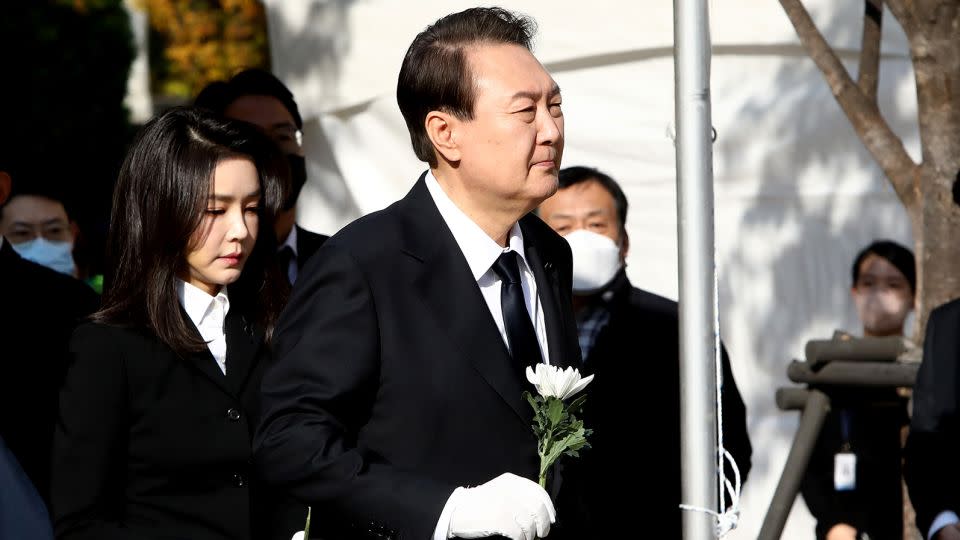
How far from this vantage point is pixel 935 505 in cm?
391

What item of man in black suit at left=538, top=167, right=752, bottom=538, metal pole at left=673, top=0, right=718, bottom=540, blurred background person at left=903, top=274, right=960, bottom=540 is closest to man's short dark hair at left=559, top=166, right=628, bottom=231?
man in black suit at left=538, top=167, right=752, bottom=538

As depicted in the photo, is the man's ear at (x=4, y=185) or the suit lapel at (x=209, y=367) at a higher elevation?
the man's ear at (x=4, y=185)

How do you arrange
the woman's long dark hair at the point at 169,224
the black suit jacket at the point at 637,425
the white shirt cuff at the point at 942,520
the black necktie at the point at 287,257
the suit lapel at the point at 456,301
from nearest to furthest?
1. the suit lapel at the point at 456,301
2. the woman's long dark hair at the point at 169,224
3. the white shirt cuff at the point at 942,520
4. the black suit jacket at the point at 637,425
5. the black necktie at the point at 287,257

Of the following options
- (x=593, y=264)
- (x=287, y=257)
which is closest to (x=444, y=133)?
(x=287, y=257)

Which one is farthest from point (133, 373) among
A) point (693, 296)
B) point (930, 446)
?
point (930, 446)

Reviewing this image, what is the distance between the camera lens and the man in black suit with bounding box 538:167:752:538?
417cm

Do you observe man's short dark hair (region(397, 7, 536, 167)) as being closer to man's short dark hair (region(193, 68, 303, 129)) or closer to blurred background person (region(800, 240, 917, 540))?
man's short dark hair (region(193, 68, 303, 129))

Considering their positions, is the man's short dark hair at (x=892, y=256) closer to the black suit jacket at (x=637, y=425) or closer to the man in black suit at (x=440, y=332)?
the black suit jacket at (x=637, y=425)

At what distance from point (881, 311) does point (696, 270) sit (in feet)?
12.1

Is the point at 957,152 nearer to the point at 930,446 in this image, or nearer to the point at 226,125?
the point at 930,446

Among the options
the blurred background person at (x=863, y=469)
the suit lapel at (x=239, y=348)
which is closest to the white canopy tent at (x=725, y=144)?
the blurred background person at (x=863, y=469)

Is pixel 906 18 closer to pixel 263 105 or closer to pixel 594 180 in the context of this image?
pixel 594 180

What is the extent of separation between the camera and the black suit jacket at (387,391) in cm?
238

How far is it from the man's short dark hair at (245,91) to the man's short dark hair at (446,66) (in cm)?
192
